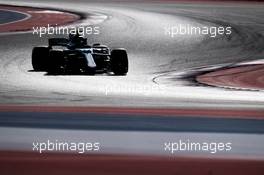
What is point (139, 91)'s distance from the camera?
4.78 m

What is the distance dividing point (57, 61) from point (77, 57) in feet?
0.59

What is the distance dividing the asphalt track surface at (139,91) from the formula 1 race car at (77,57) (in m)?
0.07

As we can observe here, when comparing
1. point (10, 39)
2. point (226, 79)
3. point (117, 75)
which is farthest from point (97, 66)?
point (226, 79)

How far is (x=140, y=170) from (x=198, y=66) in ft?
6.29

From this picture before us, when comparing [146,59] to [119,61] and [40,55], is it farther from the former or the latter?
[40,55]

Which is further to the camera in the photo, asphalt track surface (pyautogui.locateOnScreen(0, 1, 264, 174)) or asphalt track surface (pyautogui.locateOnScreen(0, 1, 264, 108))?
asphalt track surface (pyautogui.locateOnScreen(0, 1, 264, 108))

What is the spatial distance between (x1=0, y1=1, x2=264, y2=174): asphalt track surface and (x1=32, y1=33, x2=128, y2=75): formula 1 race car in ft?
0.23

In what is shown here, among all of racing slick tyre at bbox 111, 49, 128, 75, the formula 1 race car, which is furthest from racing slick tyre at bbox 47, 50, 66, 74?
racing slick tyre at bbox 111, 49, 128, 75

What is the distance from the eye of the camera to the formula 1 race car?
472 cm

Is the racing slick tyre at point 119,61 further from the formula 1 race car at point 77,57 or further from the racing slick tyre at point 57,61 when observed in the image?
the racing slick tyre at point 57,61

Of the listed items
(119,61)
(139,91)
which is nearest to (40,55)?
(119,61)

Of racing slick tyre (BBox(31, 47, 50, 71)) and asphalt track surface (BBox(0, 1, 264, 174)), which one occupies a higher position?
racing slick tyre (BBox(31, 47, 50, 71))

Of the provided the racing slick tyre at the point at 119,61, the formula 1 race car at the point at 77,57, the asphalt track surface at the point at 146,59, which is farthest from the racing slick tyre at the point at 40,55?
the racing slick tyre at the point at 119,61

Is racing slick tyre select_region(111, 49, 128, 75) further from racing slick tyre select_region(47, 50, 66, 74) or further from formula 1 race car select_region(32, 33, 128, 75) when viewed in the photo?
racing slick tyre select_region(47, 50, 66, 74)
